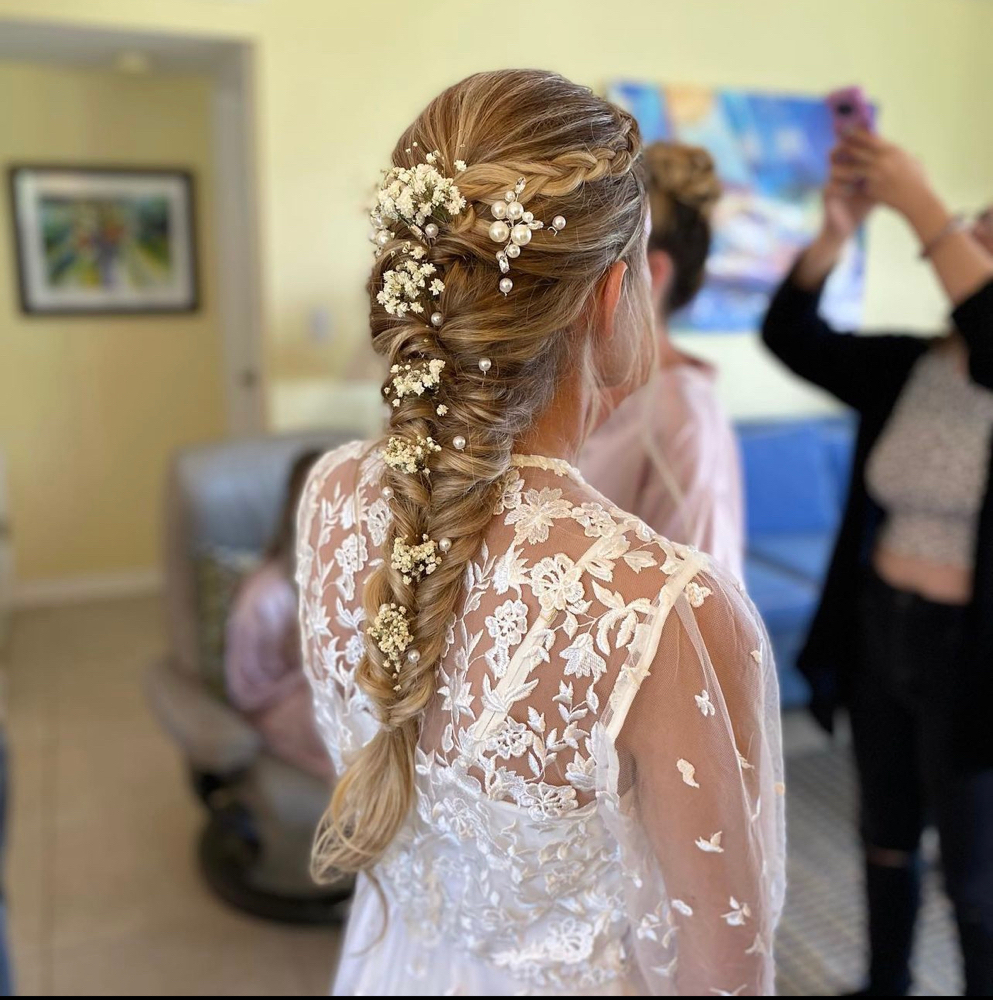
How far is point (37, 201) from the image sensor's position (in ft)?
11.7

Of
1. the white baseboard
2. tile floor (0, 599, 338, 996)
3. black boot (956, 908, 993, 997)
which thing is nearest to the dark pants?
black boot (956, 908, 993, 997)

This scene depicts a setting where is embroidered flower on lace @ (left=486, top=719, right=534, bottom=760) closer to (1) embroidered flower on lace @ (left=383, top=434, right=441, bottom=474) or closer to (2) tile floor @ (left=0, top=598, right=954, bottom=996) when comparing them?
(1) embroidered flower on lace @ (left=383, top=434, right=441, bottom=474)

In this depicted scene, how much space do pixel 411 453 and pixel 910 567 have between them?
0.98 m

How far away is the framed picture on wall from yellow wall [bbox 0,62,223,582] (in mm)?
53

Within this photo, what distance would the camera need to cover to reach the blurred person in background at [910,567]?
1.26m

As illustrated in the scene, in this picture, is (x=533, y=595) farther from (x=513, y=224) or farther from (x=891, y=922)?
(x=891, y=922)

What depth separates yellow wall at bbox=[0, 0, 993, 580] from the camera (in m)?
2.79

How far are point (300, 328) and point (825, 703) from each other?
2.11m

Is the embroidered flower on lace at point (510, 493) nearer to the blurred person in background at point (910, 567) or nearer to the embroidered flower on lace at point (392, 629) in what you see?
the embroidered flower on lace at point (392, 629)

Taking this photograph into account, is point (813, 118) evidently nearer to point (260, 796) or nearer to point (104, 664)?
point (260, 796)

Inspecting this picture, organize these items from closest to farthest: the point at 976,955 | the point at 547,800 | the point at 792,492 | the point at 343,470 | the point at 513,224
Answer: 1. the point at 513,224
2. the point at 547,800
3. the point at 343,470
4. the point at 976,955
5. the point at 792,492

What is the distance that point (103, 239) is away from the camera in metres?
3.70

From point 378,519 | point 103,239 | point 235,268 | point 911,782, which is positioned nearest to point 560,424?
point 378,519

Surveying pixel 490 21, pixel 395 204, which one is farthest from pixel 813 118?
pixel 395 204
